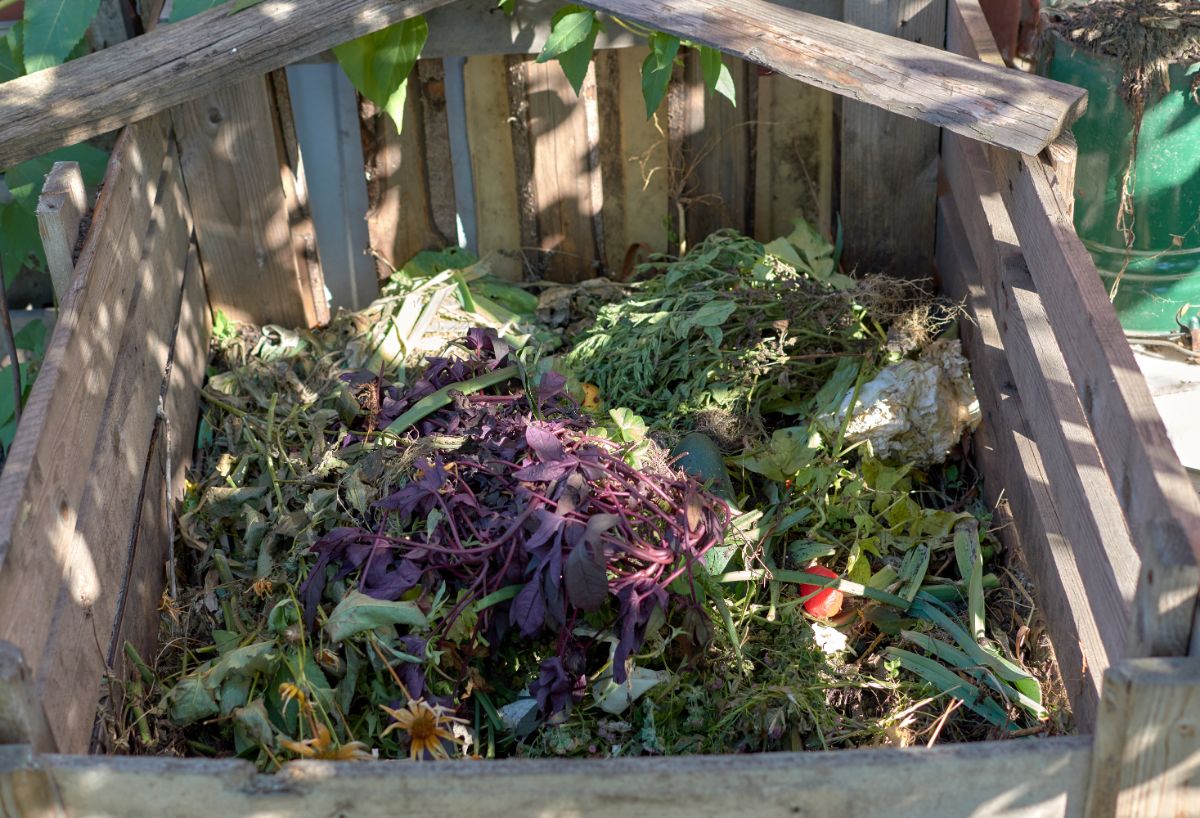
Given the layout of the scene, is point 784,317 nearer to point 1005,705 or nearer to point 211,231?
point 1005,705

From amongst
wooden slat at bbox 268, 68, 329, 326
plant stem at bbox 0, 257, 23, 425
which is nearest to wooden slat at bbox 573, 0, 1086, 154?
wooden slat at bbox 268, 68, 329, 326

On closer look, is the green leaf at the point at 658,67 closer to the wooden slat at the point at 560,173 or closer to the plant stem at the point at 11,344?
the wooden slat at the point at 560,173

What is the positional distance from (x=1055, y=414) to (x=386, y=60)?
2.01m

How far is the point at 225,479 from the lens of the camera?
3311 millimetres

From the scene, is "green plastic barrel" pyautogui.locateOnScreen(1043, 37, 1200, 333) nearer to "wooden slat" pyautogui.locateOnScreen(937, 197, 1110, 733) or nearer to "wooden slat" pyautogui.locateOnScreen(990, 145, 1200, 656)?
"wooden slat" pyautogui.locateOnScreen(937, 197, 1110, 733)

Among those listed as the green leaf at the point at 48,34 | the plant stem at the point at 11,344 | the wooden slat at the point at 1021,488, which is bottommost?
the wooden slat at the point at 1021,488

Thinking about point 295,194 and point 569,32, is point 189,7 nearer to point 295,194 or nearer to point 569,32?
point 295,194

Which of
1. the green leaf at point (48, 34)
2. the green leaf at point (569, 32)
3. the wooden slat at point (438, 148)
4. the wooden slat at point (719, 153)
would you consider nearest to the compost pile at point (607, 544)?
the wooden slat at point (719, 153)

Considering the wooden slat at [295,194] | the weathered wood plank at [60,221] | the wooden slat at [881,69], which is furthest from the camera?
the wooden slat at [295,194]

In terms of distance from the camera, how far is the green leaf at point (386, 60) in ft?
11.1

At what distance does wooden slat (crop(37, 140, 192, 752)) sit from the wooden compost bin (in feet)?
0.03

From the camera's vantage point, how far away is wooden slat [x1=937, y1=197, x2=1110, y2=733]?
7.93 ft

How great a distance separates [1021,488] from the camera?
289 centimetres

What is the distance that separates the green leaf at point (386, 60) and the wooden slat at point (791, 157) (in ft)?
3.72
